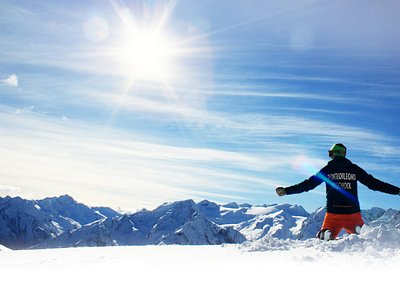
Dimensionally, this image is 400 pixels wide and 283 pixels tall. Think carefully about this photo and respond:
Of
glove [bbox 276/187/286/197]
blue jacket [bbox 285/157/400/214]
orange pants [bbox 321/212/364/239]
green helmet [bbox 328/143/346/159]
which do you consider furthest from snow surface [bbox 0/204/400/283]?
green helmet [bbox 328/143/346/159]

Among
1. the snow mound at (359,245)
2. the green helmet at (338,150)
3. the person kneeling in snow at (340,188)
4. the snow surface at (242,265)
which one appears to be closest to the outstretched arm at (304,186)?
the person kneeling in snow at (340,188)

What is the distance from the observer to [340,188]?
33.5 feet

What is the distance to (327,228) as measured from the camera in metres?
9.85

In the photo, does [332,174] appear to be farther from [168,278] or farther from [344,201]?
[168,278]

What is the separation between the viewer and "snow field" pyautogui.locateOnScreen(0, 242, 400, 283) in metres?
5.09

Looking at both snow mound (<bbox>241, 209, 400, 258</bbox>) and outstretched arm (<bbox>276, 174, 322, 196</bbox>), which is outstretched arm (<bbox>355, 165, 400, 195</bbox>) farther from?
snow mound (<bbox>241, 209, 400, 258</bbox>)

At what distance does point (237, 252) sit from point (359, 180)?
14.5 ft

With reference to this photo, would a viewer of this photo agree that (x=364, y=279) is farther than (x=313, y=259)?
No

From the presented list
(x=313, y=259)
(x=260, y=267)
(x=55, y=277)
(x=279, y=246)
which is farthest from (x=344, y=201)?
(x=55, y=277)

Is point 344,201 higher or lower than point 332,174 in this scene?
lower

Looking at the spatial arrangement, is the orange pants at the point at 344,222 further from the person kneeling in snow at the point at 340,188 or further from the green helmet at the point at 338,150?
the green helmet at the point at 338,150

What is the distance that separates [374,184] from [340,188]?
87 cm

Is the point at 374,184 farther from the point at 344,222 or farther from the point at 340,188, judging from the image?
the point at 344,222

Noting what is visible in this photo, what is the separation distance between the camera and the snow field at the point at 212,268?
5.09 m
